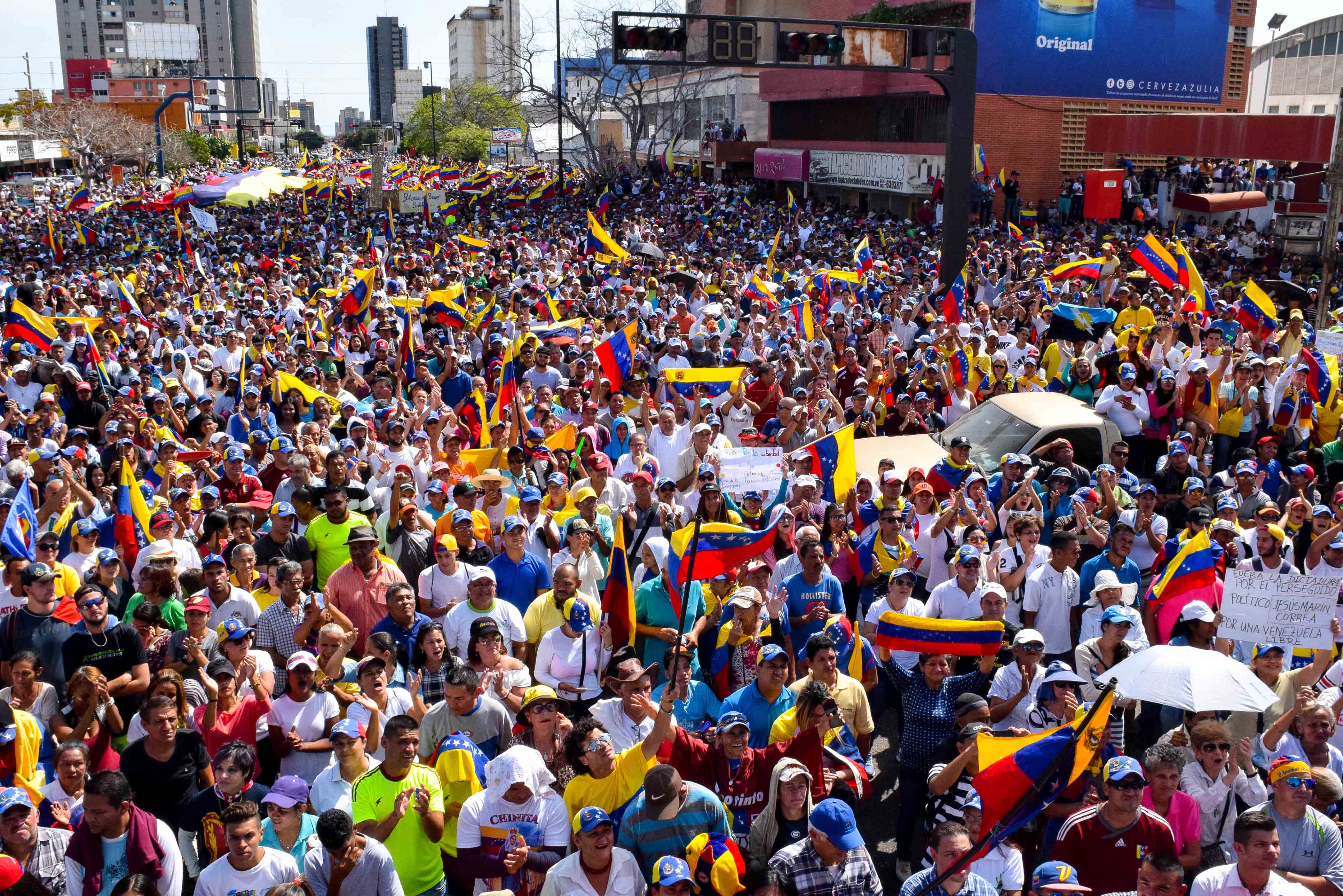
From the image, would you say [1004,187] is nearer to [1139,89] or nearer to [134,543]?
[1139,89]

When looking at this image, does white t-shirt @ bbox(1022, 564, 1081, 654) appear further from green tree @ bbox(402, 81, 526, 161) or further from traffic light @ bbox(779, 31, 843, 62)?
green tree @ bbox(402, 81, 526, 161)

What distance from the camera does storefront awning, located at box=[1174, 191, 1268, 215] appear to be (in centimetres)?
2552

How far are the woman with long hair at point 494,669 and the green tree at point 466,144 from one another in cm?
9716

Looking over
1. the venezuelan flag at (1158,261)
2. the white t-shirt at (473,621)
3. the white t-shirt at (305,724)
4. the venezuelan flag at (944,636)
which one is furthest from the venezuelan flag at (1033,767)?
the venezuelan flag at (1158,261)

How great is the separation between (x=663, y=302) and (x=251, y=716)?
12440 millimetres

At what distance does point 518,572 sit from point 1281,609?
4.05 m

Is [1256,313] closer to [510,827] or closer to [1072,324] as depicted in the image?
[1072,324]

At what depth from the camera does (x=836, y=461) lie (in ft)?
28.8

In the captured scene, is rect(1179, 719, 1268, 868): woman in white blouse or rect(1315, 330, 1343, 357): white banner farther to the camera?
rect(1315, 330, 1343, 357): white banner

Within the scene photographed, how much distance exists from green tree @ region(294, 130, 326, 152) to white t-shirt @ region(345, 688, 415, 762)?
514ft

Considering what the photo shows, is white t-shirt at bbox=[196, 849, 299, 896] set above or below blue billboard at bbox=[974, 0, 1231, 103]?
below

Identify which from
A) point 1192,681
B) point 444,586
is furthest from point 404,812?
point 1192,681

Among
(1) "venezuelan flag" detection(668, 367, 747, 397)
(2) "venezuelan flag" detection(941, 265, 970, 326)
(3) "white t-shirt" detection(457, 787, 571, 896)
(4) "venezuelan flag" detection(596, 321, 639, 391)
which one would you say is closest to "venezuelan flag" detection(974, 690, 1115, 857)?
(3) "white t-shirt" detection(457, 787, 571, 896)

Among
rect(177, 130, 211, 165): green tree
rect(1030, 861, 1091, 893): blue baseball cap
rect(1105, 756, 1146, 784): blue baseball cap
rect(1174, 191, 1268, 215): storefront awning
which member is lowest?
rect(1030, 861, 1091, 893): blue baseball cap
